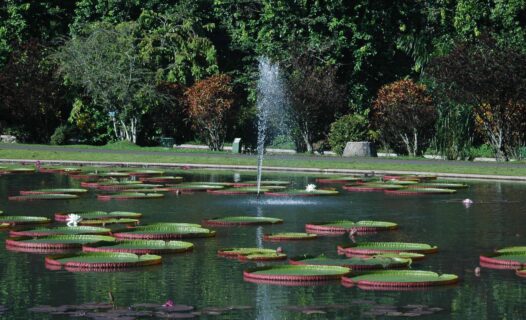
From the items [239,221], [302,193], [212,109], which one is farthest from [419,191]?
[212,109]

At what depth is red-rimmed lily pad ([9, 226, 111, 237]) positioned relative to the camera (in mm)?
22891

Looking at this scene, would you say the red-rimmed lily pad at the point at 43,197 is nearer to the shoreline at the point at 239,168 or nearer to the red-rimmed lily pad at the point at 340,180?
the red-rimmed lily pad at the point at 340,180

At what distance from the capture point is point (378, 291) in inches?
662

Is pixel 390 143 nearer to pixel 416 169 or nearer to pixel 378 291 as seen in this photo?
pixel 416 169

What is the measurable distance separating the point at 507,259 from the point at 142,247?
6004mm

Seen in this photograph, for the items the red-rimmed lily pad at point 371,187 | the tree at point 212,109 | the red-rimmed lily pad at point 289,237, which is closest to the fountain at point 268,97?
the tree at point 212,109

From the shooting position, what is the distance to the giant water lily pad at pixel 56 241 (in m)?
21.5

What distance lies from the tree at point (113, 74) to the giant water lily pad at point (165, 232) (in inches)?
1349

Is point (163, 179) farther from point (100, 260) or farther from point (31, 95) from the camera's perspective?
point (31, 95)

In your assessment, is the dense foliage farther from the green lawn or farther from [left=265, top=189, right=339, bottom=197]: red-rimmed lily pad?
[left=265, top=189, right=339, bottom=197]: red-rimmed lily pad

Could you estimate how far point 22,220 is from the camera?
25.3 m

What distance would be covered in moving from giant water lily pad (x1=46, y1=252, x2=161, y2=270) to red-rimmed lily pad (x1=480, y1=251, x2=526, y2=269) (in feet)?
17.0

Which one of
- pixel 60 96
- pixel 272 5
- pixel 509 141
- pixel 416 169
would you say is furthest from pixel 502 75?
pixel 60 96

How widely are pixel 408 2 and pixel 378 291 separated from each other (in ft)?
145
